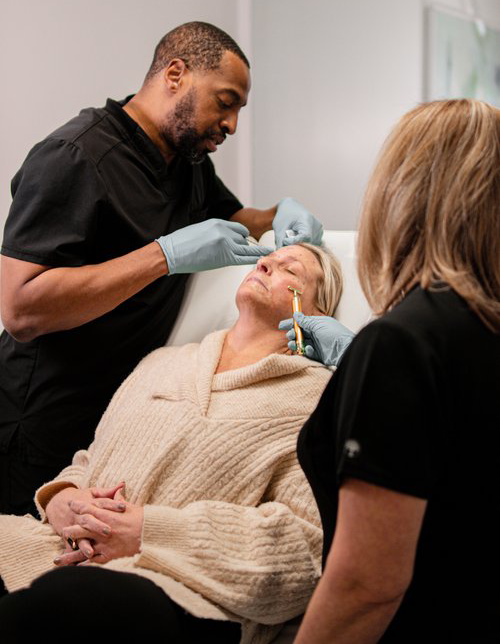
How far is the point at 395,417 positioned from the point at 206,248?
1.01 meters

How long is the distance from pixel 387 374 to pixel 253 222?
136 cm

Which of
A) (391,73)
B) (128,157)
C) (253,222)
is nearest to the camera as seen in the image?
(128,157)

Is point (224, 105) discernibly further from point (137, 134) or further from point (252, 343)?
point (252, 343)

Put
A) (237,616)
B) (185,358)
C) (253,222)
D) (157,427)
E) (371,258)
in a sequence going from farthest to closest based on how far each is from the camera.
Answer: (253,222) < (185,358) < (157,427) < (237,616) < (371,258)

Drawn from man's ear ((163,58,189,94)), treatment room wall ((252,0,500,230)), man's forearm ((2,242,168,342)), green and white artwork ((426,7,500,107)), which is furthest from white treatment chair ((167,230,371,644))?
green and white artwork ((426,7,500,107))

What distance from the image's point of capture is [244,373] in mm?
1465

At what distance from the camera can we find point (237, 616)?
1.18 m

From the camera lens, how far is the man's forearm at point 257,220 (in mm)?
2055

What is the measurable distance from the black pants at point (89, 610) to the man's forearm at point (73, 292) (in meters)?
0.67

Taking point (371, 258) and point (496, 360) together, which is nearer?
point (496, 360)

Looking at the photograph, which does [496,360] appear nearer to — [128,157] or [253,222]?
[128,157]

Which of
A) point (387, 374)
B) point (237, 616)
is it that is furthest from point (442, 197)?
point (237, 616)

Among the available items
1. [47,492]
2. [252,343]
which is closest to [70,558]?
[47,492]

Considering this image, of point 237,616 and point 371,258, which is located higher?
point 371,258
